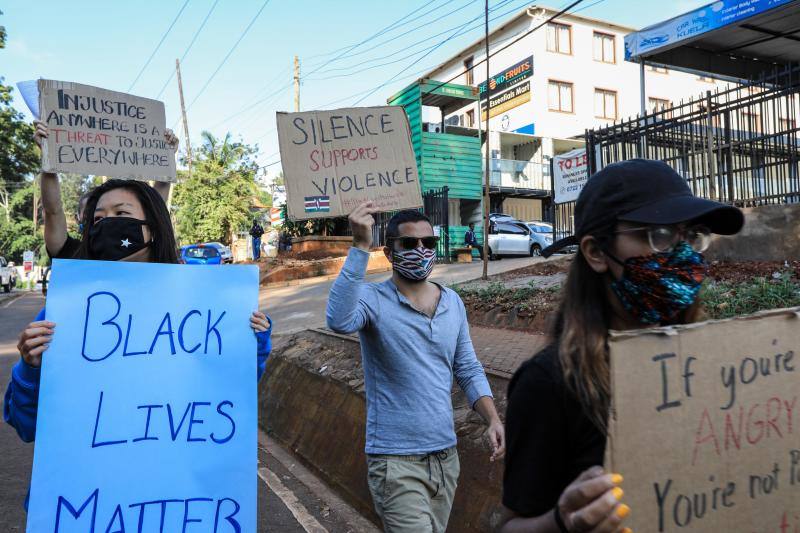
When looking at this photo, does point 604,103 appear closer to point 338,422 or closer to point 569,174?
point 569,174

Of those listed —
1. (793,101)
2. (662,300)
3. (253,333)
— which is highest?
(793,101)

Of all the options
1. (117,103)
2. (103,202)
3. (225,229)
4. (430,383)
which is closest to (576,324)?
(430,383)

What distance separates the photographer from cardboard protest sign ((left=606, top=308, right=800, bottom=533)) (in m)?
1.23

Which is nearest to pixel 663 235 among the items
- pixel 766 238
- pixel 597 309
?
pixel 597 309

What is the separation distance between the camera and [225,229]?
33.9m

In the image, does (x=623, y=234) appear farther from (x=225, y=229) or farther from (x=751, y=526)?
(x=225, y=229)

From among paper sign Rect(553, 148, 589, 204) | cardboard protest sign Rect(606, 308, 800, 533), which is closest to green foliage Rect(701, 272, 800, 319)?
cardboard protest sign Rect(606, 308, 800, 533)

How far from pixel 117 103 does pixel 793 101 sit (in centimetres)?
855

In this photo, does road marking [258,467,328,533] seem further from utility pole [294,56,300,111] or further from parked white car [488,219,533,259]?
utility pole [294,56,300,111]

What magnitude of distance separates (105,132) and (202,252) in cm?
2018

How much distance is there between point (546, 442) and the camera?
4.57 ft

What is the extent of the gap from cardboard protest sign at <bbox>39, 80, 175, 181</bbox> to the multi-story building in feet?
87.7

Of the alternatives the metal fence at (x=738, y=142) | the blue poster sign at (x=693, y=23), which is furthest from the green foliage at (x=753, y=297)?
the blue poster sign at (x=693, y=23)

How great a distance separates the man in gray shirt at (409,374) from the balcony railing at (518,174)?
27.5m
